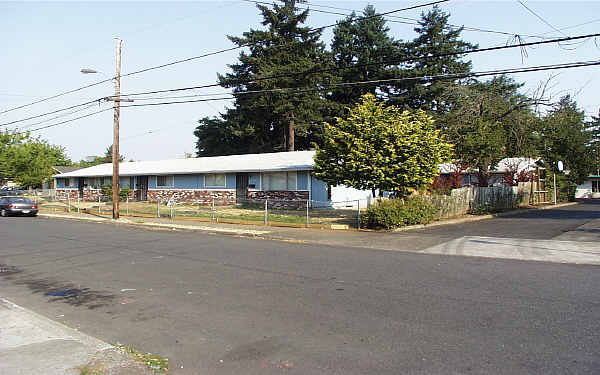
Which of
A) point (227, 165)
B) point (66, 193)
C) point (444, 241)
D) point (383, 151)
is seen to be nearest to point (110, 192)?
point (66, 193)

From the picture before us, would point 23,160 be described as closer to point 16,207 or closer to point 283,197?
point 16,207

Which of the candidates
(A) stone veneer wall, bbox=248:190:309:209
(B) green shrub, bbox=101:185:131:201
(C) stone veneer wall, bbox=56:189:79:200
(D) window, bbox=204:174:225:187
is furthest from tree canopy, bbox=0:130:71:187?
(A) stone veneer wall, bbox=248:190:309:209

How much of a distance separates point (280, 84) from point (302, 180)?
18.6 meters

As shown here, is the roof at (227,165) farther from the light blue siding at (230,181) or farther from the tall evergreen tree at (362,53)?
the tall evergreen tree at (362,53)

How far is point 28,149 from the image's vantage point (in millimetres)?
52812

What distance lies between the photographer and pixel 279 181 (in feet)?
101

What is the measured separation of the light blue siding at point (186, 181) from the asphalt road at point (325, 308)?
23617 mm

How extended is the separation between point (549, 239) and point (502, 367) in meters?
12.2

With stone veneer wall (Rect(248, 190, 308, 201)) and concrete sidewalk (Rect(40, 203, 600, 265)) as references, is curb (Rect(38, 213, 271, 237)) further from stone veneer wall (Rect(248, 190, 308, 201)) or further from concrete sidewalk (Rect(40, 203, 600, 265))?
stone veneer wall (Rect(248, 190, 308, 201))

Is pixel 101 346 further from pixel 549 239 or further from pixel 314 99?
pixel 314 99

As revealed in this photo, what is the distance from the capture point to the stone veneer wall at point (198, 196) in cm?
3375

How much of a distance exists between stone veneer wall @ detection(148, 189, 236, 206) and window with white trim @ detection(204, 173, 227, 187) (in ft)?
1.82

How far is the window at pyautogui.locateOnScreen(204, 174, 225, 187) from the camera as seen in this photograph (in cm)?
3440

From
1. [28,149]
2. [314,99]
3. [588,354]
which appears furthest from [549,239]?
[28,149]
